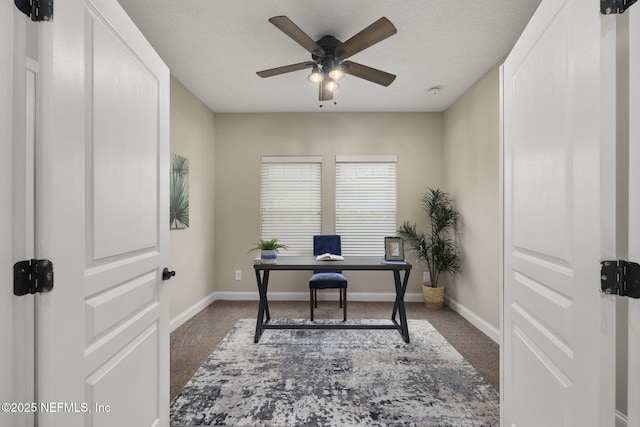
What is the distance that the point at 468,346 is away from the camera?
2809mm

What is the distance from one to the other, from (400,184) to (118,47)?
372 centimetres

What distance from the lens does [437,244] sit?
385 centimetres

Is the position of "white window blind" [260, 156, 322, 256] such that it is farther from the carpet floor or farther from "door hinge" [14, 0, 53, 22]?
"door hinge" [14, 0, 53, 22]

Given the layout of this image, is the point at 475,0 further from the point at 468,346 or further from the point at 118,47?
the point at 468,346

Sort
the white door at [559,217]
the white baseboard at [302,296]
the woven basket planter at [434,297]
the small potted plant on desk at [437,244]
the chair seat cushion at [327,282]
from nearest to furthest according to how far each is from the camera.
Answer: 1. the white door at [559,217]
2. the chair seat cushion at [327,282]
3. the small potted plant on desk at [437,244]
4. the woven basket planter at [434,297]
5. the white baseboard at [302,296]

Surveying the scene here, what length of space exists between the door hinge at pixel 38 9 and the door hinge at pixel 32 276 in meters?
0.67

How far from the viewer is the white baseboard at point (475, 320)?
2.94m

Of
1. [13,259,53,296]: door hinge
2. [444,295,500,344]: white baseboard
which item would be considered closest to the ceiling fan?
[13,259,53,296]: door hinge

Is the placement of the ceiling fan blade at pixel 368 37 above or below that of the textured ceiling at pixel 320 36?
below

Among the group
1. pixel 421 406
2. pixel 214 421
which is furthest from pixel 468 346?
pixel 214 421

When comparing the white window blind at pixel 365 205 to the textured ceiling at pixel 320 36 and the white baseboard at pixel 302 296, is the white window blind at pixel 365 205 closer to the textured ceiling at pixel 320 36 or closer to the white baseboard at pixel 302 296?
the white baseboard at pixel 302 296

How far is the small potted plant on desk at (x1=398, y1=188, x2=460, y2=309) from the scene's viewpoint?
3.78 m

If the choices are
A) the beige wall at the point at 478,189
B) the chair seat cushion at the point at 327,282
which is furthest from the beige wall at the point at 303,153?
the chair seat cushion at the point at 327,282

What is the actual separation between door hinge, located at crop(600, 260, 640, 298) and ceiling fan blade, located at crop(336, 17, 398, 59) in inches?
67.6
